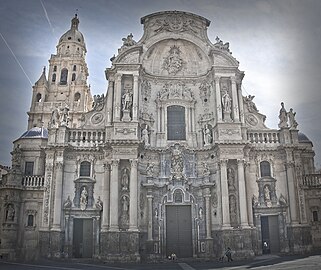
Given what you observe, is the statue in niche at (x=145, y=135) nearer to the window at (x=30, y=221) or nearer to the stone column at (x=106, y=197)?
the stone column at (x=106, y=197)

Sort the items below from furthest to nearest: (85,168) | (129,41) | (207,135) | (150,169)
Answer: (129,41)
(207,135)
(150,169)
(85,168)

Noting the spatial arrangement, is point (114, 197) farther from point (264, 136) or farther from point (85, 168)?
point (264, 136)

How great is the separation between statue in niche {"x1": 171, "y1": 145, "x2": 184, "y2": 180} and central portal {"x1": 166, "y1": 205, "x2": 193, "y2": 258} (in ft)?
7.89

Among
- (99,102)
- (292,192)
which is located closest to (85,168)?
(99,102)

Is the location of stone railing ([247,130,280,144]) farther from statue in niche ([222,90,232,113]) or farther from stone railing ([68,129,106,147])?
stone railing ([68,129,106,147])

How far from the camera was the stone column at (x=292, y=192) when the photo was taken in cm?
2611

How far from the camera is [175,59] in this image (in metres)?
31.0

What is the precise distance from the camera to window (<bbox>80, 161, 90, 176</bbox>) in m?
27.2

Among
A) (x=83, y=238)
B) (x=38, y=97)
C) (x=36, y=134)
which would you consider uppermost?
(x=38, y=97)

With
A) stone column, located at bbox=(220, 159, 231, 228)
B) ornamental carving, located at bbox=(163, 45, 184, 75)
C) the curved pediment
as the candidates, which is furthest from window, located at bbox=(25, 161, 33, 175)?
stone column, located at bbox=(220, 159, 231, 228)

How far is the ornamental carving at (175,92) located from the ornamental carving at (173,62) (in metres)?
1.18

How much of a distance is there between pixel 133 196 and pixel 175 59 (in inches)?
504

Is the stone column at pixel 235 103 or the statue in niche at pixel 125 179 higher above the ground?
the stone column at pixel 235 103

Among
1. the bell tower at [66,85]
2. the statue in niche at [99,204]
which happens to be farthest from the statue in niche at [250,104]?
the bell tower at [66,85]
